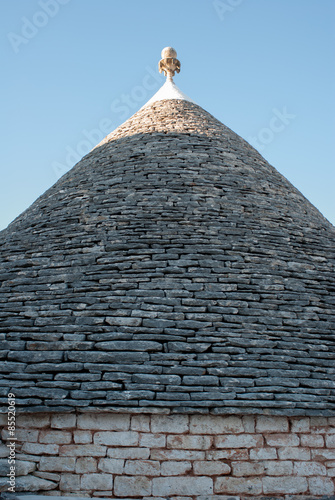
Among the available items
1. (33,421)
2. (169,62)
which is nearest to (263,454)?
(33,421)

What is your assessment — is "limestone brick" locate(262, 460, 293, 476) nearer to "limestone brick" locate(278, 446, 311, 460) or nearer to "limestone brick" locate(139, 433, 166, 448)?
"limestone brick" locate(278, 446, 311, 460)

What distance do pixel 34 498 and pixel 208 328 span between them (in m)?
2.16

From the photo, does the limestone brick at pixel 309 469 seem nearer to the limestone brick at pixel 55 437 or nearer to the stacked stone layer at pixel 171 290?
the stacked stone layer at pixel 171 290

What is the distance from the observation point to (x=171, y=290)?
4691mm

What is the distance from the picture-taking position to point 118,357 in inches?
163

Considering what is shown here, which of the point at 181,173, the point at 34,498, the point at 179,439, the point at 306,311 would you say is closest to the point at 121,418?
the point at 179,439

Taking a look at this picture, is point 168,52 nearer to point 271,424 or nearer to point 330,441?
point 271,424

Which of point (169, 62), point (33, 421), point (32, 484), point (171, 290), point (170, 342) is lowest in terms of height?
point (32, 484)

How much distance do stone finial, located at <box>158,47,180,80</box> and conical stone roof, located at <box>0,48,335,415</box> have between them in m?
A: 2.92

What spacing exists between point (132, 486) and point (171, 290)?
1.92 metres

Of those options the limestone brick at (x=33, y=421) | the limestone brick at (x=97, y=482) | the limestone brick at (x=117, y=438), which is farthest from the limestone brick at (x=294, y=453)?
the limestone brick at (x=33, y=421)

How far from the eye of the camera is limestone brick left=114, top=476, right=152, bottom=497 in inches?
144

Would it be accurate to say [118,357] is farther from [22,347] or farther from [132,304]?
[22,347]

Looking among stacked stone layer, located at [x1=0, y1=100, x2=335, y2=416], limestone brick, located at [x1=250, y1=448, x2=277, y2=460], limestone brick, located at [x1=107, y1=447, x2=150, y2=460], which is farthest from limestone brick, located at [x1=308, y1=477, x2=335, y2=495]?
limestone brick, located at [x1=107, y1=447, x2=150, y2=460]
